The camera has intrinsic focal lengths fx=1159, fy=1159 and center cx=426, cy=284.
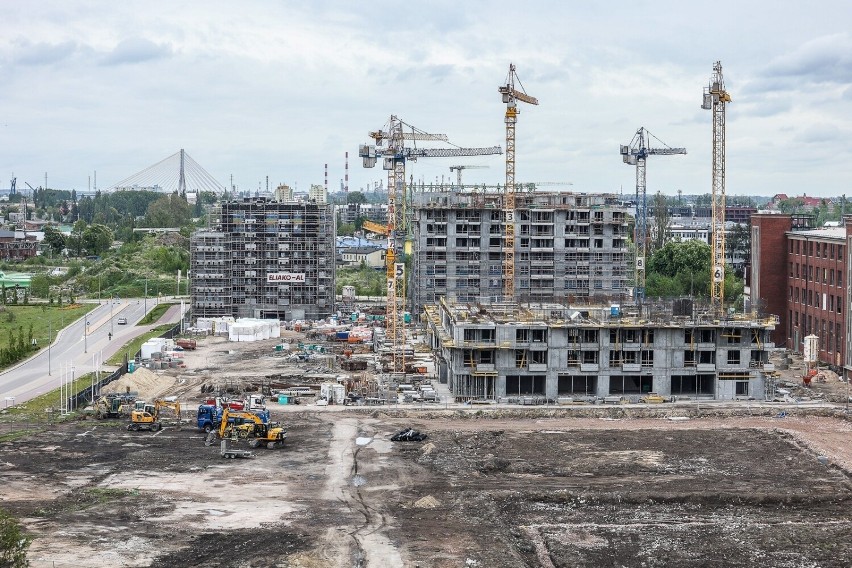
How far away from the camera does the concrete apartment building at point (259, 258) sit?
133250mm

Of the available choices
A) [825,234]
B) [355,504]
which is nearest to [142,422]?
[355,504]

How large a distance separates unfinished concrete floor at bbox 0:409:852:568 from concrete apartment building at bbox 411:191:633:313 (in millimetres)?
47736

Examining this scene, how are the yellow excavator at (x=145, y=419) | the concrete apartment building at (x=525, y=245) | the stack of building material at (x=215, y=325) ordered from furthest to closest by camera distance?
the stack of building material at (x=215, y=325) → the concrete apartment building at (x=525, y=245) → the yellow excavator at (x=145, y=419)

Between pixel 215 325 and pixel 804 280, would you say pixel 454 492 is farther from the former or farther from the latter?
pixel 215 325

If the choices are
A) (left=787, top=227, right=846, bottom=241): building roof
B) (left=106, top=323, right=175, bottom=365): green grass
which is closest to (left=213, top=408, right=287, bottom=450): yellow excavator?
(left=106, top=323, right=175, bottom=365): green grass

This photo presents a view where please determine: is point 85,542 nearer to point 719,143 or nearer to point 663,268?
point 719,143

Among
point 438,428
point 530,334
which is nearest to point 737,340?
point 530,334

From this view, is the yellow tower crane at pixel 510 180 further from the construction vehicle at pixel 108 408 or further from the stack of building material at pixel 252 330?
the construction vehicle at pixel 108 408

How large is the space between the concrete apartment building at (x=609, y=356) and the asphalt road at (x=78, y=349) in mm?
29963

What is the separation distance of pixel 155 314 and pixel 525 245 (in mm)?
47881

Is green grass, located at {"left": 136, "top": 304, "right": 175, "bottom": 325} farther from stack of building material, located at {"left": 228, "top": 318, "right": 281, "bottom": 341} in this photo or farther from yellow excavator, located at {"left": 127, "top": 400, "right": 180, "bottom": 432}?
yellow excavator, located at {"left": 127, "top": 400, "right": 180, "bottom": 432}

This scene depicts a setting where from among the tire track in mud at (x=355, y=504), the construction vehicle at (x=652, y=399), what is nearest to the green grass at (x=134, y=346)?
the tire track in mud at (x=355, y=504)

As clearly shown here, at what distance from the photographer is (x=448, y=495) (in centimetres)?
5625

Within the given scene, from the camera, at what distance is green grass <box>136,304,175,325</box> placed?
135 meters
